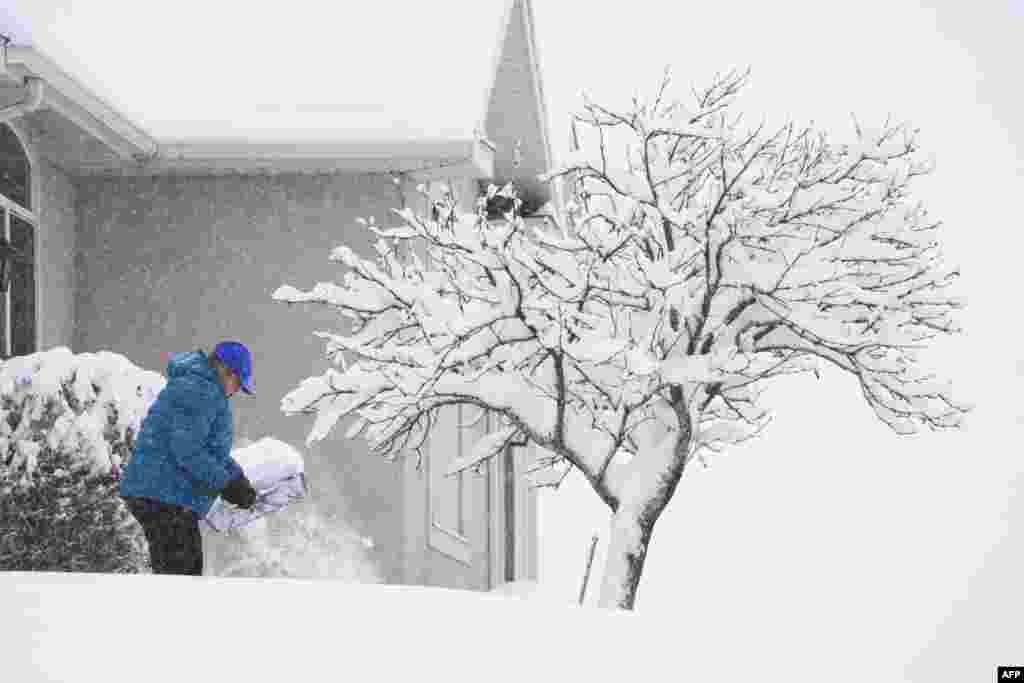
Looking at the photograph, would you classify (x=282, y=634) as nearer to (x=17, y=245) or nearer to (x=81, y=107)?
(x=81, y=107)

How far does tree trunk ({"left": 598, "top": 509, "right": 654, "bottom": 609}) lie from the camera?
27.5 ft

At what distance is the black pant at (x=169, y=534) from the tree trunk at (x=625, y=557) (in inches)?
112

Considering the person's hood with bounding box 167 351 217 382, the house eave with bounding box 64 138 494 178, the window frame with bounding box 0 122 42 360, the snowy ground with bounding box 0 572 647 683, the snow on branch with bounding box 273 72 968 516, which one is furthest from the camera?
the house eave with bounding box 64 138 494 178

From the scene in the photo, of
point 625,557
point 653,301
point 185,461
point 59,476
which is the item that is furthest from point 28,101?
point 625,557

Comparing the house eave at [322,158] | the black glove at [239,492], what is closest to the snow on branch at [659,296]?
Result: the house eave at [322,158]

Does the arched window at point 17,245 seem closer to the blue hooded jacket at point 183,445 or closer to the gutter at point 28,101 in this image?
the gutter at point 28,101

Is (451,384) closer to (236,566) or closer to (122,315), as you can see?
(236,566)

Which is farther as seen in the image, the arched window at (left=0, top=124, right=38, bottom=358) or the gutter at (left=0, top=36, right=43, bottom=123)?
the arched window at (left=0, top=124, right=38, bottom=358)

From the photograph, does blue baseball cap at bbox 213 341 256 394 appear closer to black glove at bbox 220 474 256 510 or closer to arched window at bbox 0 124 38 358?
black glove at bbox 220 474 256 510

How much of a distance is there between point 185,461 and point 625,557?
3.18 m

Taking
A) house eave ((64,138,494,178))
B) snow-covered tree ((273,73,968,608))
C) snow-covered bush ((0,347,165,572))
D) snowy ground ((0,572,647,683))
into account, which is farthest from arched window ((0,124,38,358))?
snowy ground ((0,572,647,683))

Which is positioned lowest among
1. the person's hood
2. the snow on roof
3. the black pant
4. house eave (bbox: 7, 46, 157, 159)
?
the black pant

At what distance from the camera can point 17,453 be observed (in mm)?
7512

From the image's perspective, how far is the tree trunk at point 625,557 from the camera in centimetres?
837
